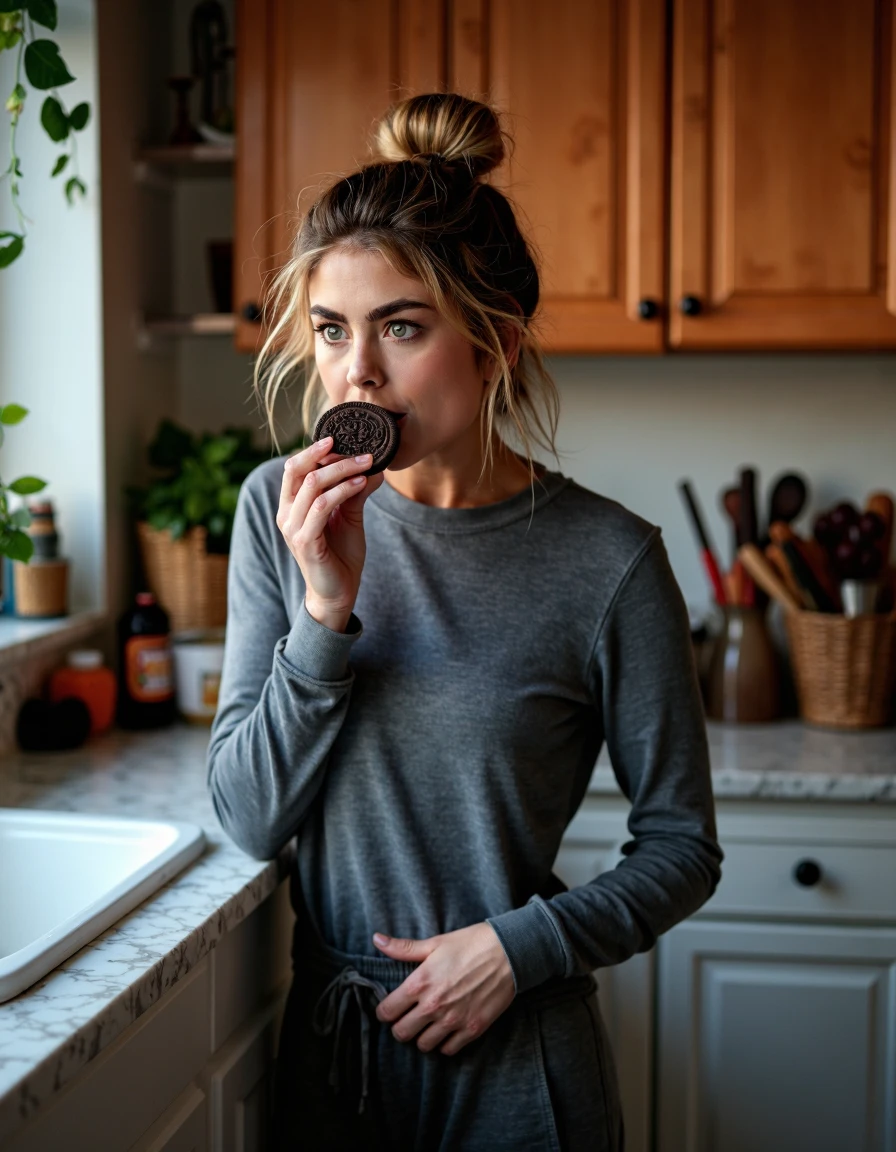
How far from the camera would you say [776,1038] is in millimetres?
1839

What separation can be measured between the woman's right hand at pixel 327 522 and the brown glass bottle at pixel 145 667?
0.99 meters

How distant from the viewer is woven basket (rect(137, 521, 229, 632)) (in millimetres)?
2135

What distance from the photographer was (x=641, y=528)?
4.08ft

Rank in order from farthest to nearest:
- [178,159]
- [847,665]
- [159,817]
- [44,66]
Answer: [178,159] → [847,665] → [159,817] → [44,66]

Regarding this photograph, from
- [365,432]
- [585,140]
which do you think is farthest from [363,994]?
[585,140]

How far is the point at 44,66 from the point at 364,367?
2.07ft

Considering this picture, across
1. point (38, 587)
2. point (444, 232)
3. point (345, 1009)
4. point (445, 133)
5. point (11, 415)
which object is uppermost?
point (445, 133)

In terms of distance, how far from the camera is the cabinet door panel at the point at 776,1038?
183 cm

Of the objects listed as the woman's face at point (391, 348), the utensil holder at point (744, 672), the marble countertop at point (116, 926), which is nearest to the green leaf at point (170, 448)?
the marble countertop at point (116, 926)

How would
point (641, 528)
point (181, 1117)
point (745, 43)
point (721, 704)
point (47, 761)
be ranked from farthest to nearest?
point (721, 704), point (745, 43), point (47, 761), point (641, 528), point (181, 1117)

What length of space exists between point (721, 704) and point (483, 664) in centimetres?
105

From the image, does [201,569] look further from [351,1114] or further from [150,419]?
[351,1114]

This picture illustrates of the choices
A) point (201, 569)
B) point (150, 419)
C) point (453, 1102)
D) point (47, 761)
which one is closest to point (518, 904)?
point (453, 1102)

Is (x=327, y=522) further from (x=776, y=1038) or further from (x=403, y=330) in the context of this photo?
(x=776, y=1038)
